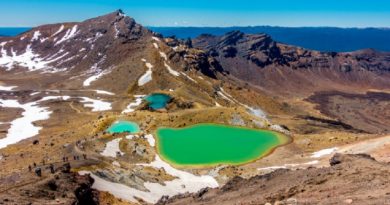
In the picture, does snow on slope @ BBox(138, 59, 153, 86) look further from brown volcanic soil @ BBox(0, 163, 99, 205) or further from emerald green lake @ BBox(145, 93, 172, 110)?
brown volcanic soil @ BBox(0, 163, 99, 205)

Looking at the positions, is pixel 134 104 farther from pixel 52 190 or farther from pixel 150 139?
pixel 52 190

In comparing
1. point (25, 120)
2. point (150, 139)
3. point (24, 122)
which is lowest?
point (25, 120)

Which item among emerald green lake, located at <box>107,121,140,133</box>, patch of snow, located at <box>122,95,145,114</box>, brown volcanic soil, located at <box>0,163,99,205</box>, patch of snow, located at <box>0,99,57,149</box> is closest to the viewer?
brown volcanic soil, located at <box>0,163,99,205</box>

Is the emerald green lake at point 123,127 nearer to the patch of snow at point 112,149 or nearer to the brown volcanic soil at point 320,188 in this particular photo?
the patch of snow at point 112,149

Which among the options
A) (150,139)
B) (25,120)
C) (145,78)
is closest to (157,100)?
(145,78)

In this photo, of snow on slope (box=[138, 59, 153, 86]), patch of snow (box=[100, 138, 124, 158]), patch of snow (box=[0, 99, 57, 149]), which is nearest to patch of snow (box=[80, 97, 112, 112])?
patch of snow (box=[0, 99, 57, 149])
